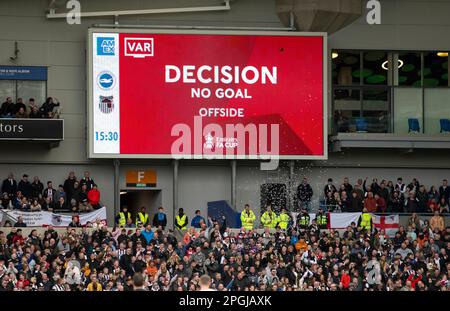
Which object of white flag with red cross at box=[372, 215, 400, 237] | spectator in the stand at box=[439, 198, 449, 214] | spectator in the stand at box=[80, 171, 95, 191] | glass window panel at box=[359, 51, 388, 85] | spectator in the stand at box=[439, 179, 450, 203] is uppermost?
glass window panel at box=[359, 51, 388, 85]

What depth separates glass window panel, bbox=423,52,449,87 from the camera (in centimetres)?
3275

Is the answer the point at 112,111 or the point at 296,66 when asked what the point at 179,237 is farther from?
the point at 296,66

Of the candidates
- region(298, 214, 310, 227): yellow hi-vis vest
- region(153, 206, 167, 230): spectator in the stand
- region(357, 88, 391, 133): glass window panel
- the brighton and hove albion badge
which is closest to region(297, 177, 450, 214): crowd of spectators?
region(357, 88, 391, 133): glass window panel

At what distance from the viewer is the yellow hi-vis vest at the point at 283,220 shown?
2730 centimetres

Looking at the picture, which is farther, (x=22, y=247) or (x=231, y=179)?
(x=231, y=179)

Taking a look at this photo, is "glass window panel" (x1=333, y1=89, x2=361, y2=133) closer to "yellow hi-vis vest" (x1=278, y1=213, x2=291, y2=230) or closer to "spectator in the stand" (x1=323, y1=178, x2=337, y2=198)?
"spectator in the stand" (x1=323, y1=178, x2=337, y2=198)

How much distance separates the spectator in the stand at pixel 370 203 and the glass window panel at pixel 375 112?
2.82m

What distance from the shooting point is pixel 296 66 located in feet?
102

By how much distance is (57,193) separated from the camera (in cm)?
2869

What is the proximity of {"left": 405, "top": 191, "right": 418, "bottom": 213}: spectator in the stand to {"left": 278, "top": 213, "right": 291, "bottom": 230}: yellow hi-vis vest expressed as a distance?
184 inches

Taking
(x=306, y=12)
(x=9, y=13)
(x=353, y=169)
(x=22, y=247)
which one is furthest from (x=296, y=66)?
(x=22, y=247)

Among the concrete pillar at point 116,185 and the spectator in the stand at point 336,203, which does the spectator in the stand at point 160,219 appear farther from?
the spectator in the stand at point 336,203

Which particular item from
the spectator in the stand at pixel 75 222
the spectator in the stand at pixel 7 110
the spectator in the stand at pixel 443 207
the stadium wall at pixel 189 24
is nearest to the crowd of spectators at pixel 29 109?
the spectator in the stand at pixel 7 110

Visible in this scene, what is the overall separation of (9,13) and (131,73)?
4.19 m
